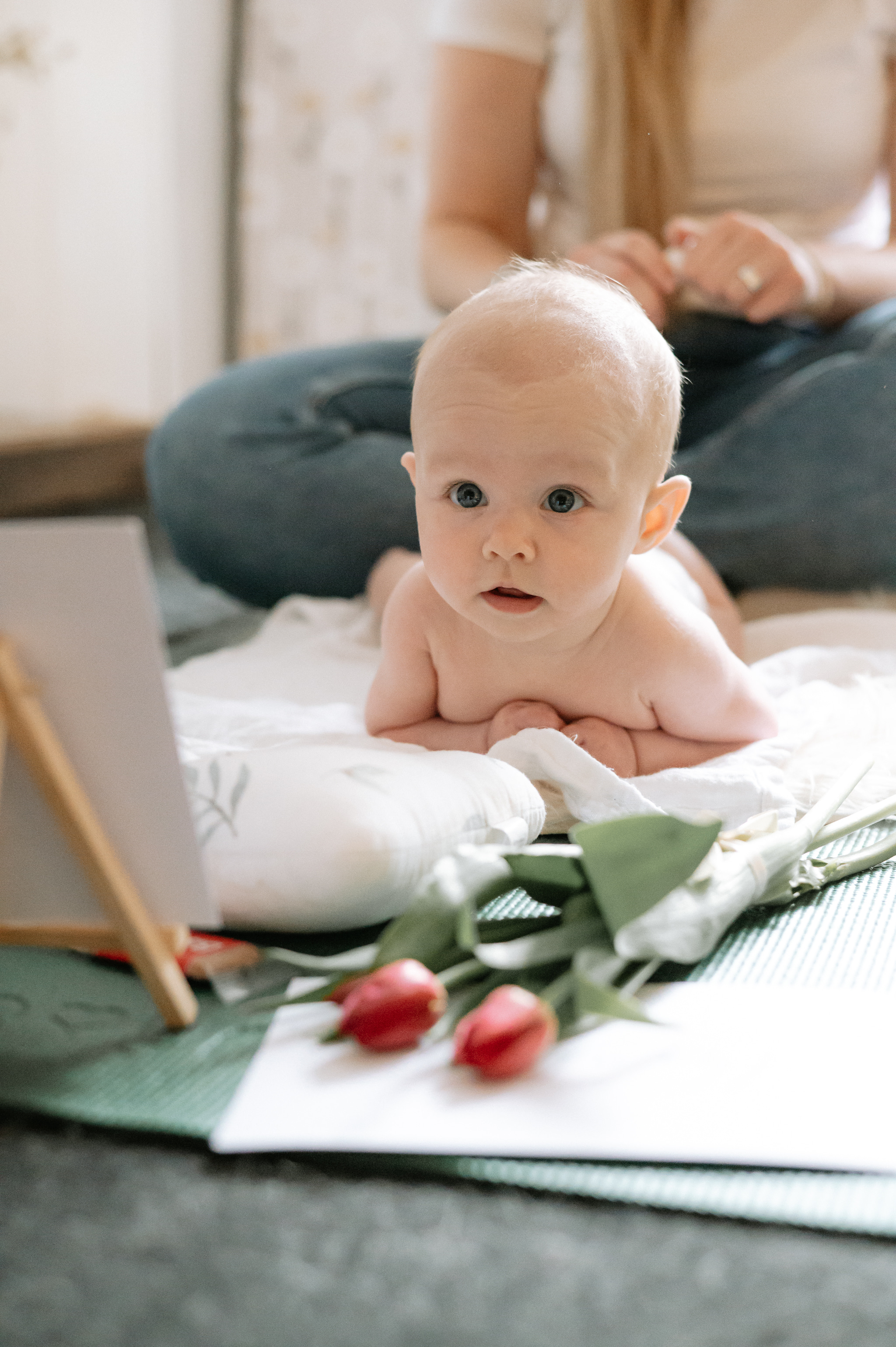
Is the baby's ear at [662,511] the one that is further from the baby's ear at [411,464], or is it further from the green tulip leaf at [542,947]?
the green tulip leaf at [542,947]

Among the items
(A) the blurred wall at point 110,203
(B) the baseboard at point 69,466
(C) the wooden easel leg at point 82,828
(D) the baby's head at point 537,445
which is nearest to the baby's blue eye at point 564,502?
(D) the baby's head at point 537,445

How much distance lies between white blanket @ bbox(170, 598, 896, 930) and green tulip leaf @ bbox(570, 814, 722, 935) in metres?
0.10

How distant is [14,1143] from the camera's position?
0.53m

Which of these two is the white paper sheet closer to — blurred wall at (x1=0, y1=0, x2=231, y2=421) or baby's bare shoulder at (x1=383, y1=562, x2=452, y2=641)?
baby's bare shoulder at (x1=383, y1=562, x2=452, y2=641)

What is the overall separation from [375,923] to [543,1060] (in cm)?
18

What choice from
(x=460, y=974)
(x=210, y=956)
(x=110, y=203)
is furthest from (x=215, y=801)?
(x=110, y=203)

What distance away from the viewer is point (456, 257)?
1.57m

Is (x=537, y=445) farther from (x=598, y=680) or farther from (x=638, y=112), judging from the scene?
(x=638, y=112)

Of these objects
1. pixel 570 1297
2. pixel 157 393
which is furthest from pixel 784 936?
pixel 157 393

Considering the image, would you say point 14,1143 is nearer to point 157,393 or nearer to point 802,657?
point 802,657

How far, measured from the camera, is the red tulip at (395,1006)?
1.77 ft

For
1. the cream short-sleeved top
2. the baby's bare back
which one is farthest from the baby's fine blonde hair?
the cream short-sleeved top

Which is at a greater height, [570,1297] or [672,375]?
[672,375]

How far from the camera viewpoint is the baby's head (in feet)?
2.52
